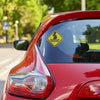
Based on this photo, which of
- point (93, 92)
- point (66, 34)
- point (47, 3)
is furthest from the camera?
point (47, 3)

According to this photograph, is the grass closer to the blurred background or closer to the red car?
the red car

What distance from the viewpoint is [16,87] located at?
102 inches

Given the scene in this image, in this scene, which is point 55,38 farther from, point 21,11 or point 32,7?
point 32,7

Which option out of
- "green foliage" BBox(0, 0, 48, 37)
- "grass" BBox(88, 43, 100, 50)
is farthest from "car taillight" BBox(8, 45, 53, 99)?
"green foliage" BBox(0, 0, 48, 37)

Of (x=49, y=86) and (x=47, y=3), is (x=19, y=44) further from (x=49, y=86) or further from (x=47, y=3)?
(x=47, y=3)

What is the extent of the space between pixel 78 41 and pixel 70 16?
268 millimetres

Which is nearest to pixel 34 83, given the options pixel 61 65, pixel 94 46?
pixel 61 65

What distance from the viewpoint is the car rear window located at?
275cm

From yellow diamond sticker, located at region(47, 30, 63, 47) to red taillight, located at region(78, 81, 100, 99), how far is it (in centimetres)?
61

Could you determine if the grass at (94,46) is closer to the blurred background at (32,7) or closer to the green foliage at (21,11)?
the blurred background at (32,7)

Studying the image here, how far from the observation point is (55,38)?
9.49 ft

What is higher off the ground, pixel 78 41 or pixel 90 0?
pixel 78 41

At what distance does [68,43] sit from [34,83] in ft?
1.89

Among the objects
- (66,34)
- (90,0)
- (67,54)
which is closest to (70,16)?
(66,34)
